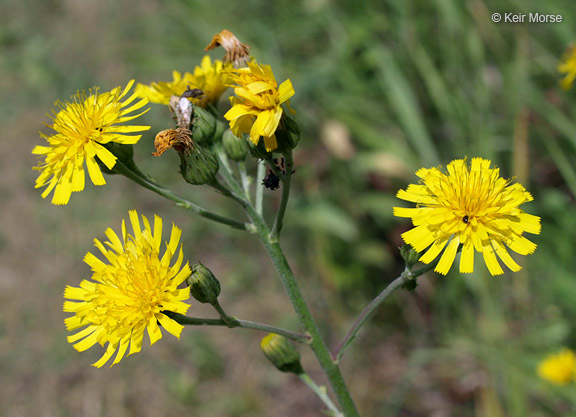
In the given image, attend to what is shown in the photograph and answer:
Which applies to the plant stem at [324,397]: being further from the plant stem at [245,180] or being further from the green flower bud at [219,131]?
the green flower bud at [219,131]

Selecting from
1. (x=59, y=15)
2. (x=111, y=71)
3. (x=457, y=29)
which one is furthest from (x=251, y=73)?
(x=59, y=15)

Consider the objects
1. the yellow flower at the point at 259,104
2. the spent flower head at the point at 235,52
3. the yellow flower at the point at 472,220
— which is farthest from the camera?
the spent flower head at the point at 235,52

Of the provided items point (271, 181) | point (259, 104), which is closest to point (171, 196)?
point (271, 181)

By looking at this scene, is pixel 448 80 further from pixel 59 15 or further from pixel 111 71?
pixel 59 15

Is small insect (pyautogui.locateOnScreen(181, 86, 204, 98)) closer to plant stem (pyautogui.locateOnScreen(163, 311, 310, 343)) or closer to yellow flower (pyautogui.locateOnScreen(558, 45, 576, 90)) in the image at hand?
plant stem (pyautogui.locateOnScreen(163, 311, 310, 343))

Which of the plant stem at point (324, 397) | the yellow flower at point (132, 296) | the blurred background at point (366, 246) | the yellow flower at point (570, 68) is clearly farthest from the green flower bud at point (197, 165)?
the blurred background at point (366, 246)
